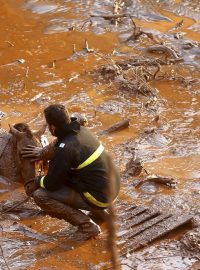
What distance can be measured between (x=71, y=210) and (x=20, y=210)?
33.6 inches

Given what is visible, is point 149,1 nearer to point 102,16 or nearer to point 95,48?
point 102,16

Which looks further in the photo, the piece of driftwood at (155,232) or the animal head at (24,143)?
the animal head at (24,143)

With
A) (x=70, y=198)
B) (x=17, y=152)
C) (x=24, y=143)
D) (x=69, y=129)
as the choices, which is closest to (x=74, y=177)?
(x=70, y=198)

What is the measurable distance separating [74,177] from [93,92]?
4.66 metres

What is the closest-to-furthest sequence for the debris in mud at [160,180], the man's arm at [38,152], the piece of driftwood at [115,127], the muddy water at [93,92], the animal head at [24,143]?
the muddy water at [93,92]
the man's arm at [38,152]
the animal head at [24,143]
the debris in mud at [160,180]
the piece of driftwood at [115,127]

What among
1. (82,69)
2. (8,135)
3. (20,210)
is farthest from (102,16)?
(20,210)

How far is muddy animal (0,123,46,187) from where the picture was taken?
6340 millimetres

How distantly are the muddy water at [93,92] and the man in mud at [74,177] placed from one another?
0.28m

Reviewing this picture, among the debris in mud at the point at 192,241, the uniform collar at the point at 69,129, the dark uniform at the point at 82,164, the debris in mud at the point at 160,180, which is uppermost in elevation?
the uniform collar at the point at 69,129

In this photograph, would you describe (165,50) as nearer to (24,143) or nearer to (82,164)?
(24,143)

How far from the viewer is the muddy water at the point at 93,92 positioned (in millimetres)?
5371

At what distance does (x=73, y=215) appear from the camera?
5.42 metres

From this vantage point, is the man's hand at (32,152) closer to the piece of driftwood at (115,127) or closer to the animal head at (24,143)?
the animal head at (24,143)

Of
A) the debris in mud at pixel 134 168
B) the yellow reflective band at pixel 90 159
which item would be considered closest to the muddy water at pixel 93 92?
the debris in mud at pixel 134 168
